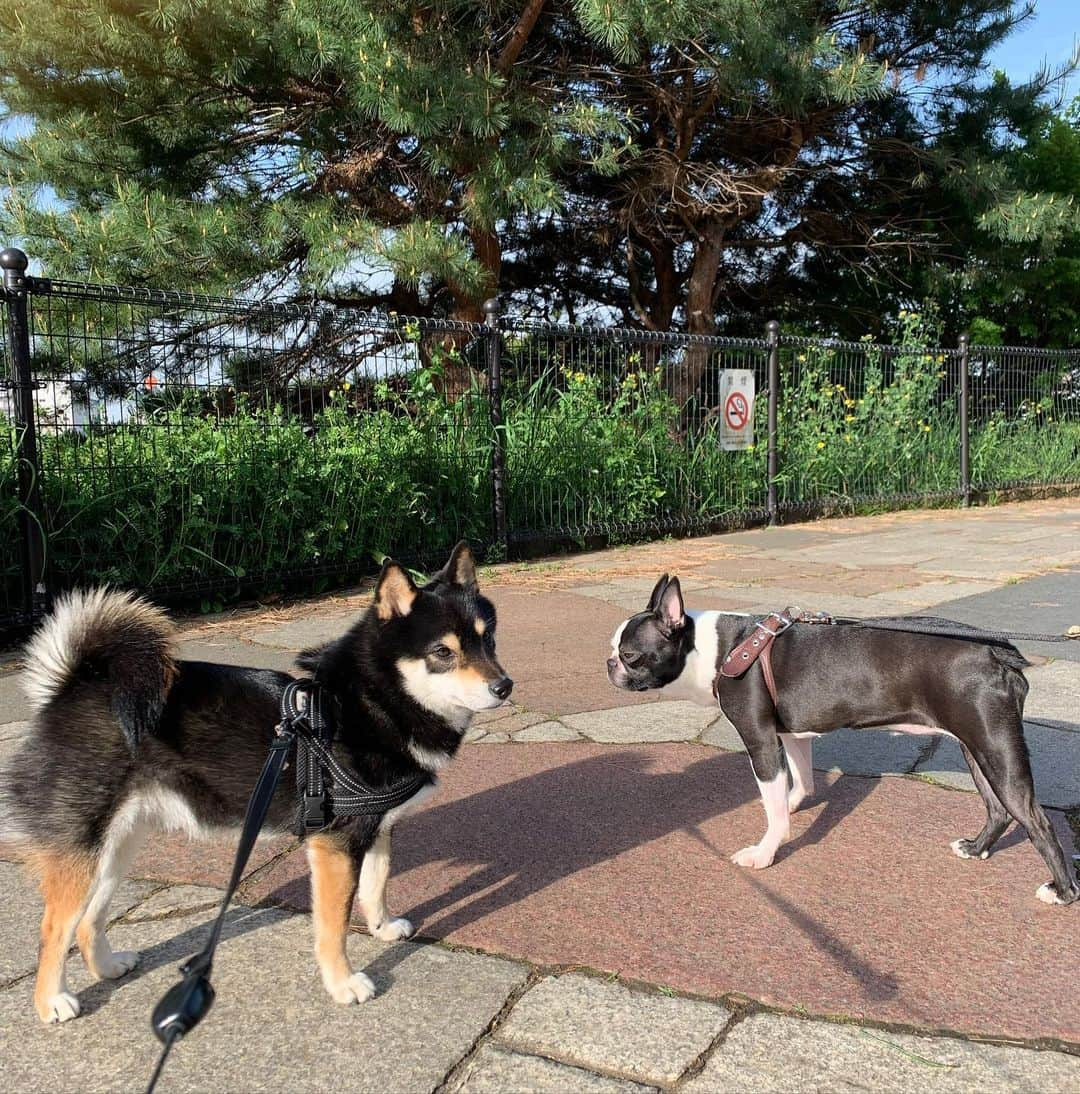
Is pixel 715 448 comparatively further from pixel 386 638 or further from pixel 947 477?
pixel 386 638

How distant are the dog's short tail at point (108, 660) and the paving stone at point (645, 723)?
2170 millimetres

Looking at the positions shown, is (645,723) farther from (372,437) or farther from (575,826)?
(372,437)

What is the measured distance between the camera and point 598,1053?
6.49 feet

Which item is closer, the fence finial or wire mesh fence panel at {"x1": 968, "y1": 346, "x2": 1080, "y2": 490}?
the fence finial

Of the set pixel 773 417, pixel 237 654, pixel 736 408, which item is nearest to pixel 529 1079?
pixel 237 654

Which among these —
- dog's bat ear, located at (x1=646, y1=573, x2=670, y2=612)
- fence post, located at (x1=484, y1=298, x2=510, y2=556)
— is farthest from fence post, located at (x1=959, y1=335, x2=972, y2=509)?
dog's bat ear, located at (x1=646, y1=573, x2=670, y2=612)

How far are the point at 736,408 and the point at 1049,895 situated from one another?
8399 millimetres

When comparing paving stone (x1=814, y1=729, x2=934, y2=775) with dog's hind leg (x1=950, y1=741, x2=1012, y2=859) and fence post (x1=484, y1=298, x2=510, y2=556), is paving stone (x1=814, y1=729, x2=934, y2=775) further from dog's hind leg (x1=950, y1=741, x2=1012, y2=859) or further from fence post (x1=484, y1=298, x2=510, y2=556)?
fence post (x1=484, y1=298, x2=510, y2=556)

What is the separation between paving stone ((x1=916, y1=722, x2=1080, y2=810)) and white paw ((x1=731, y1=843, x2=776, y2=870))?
3.29 ft

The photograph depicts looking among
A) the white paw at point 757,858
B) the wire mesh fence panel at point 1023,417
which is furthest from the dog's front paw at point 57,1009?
the wire mesh fence panel at point 1023,417

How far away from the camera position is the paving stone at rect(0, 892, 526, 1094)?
77.1 inches

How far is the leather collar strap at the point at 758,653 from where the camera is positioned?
3.03m

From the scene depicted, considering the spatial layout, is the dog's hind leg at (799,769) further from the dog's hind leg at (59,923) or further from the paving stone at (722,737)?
the dog's hind leg at (59,923)

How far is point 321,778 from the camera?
236cm
